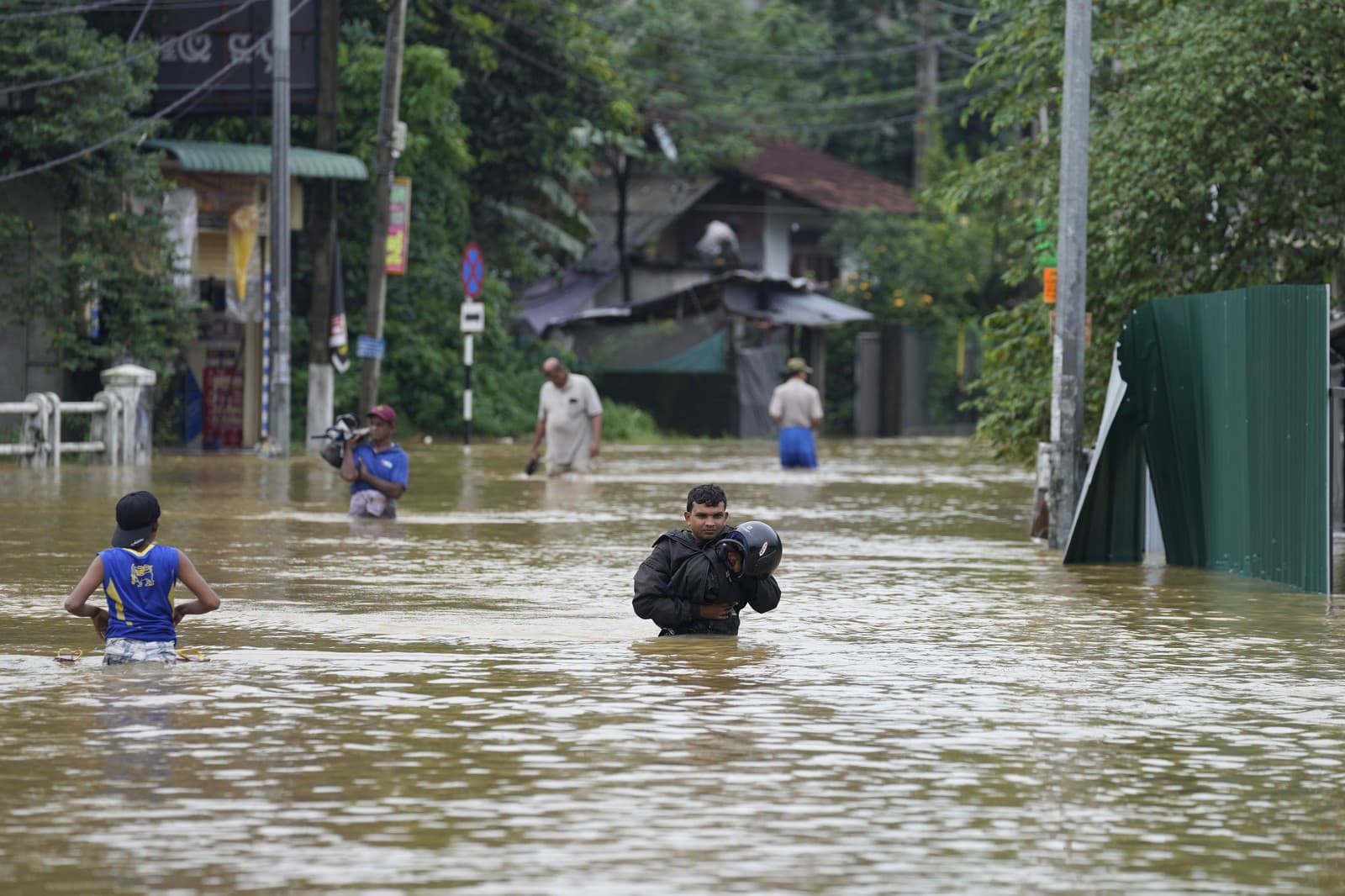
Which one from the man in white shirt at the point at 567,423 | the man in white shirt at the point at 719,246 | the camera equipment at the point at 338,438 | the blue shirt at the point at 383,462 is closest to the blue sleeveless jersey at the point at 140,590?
the camera equipment at the point at 338,438

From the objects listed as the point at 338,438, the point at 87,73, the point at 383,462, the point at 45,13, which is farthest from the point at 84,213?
the point at 338,438

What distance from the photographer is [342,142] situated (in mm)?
42844

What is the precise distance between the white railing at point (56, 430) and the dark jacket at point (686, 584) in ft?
63.0

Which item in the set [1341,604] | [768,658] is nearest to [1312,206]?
[1341,604]

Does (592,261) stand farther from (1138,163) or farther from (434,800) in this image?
(434,800)

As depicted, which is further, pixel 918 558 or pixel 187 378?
pixel 187 378

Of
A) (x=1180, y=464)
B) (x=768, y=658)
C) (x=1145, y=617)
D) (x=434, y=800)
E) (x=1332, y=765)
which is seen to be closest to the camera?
(x=434, y=800)

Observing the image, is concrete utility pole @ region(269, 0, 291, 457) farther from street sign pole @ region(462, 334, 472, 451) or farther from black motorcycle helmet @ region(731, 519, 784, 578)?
black motorcycle helmet @ region(731, 519, 784, 578)

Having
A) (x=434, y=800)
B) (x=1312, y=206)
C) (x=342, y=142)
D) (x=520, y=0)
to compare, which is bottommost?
(x=434, y=800)

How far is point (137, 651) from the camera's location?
37.1ft

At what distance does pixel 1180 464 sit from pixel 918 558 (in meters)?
2.05

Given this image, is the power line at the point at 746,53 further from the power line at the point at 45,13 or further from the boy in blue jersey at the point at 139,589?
the boy in blue jersey at the point at 139,589

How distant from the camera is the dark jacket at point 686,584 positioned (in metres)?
12.6

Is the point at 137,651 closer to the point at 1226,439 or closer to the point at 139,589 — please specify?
the point at 139,589
